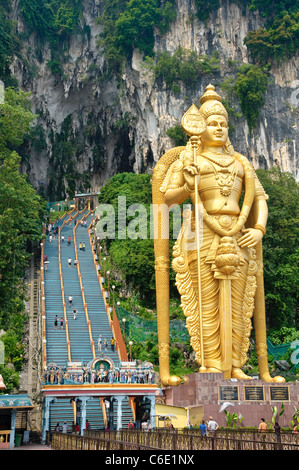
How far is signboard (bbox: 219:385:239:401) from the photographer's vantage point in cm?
1101

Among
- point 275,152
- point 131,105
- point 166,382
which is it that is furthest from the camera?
point 131,105

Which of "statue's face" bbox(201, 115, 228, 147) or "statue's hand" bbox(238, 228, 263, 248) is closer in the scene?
"statue's hand" bbox(238, 228, 263, 248)

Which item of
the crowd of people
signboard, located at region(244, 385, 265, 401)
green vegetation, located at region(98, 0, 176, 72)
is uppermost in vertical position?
green vegetation, located at region(98, 0, 176, 72)

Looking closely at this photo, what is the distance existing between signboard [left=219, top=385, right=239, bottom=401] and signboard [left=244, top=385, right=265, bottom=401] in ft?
0.65

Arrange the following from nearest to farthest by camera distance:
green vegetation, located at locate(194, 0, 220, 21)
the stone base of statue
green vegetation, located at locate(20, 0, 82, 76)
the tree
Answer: the stone base of statue
the tree
green vegetation, located at locate(194, 0, 220, 21)
green vegetation, located at locate(20, 0, 82, 76)

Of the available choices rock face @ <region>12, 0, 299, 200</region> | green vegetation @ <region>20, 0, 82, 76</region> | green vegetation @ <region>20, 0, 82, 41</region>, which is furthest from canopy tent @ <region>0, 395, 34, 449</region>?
green vegetation @ <region>20, 0, 82, 41</region>

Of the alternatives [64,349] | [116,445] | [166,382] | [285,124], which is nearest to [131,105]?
[285,124]

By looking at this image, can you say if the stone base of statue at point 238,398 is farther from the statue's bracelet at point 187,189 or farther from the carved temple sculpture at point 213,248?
the statue's bracelet at point 187,189

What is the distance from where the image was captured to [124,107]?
34875 millimetres

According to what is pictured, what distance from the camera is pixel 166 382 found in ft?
40.7

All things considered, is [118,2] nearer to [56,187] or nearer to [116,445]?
[56,187]

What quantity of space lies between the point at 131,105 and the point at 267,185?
46.5 ft

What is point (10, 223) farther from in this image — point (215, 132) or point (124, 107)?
point (124, 107)

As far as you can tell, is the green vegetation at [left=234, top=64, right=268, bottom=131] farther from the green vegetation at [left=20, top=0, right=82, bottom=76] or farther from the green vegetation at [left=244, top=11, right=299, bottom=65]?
the green vegetation at [left=20, top=0, right=82, bottom=76]
